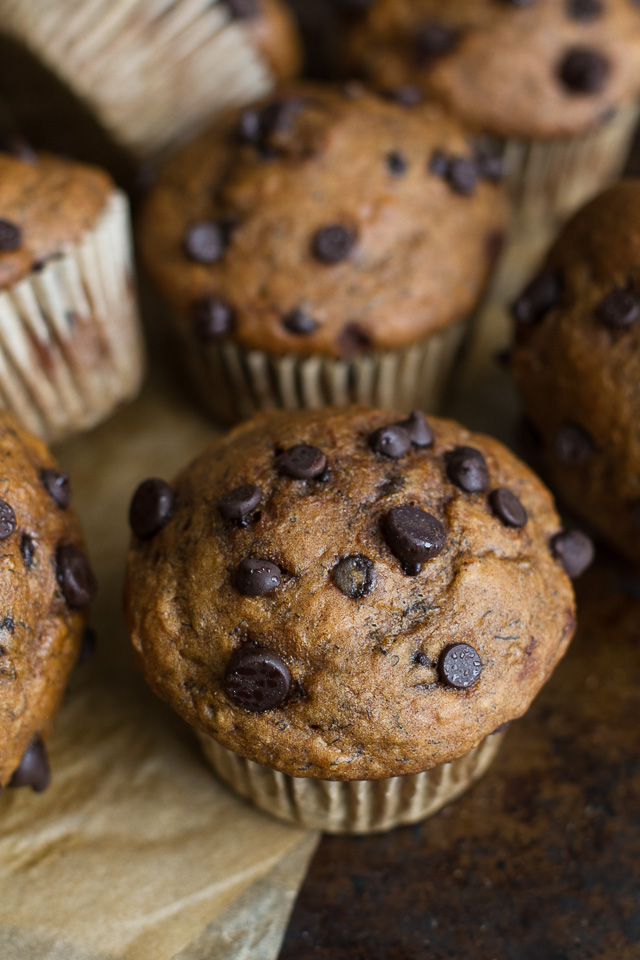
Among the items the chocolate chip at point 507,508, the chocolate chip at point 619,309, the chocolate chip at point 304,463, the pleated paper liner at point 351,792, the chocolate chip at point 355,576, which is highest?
the chocolate chip at point 304,463

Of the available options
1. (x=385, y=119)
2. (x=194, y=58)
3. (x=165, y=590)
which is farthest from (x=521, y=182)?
(x=165, y=590)

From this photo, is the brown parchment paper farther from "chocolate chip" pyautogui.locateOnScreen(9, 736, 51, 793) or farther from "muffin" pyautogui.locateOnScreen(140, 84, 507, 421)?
"muffin" pyautogui.locateOnScreen(140, 84, 507, 421)

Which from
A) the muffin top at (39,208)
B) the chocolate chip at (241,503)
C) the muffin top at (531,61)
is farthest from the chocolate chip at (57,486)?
the muffin top at (531,61)

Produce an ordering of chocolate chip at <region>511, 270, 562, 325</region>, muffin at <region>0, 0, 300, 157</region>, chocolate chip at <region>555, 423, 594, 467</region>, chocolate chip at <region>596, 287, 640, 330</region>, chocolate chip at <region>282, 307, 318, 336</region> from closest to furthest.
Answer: chocolate chip at <region>596, 287, 640, 330</region> → chocolate chip at <region>555, 423, 594, 467</region> → chocolate chip at <region>511, 270, 562, 325</region> → chocolate chip at <region>282, 307, 318, 336</region> → muffin at <region>0, 0, 300, 157</region>

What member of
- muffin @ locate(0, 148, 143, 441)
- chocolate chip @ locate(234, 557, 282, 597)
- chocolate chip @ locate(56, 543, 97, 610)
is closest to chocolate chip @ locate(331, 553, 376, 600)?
chocolate chip @ locate(234, 557, 282, 597)

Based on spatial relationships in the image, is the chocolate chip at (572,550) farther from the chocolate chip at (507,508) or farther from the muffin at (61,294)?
the muffin at (61,294)

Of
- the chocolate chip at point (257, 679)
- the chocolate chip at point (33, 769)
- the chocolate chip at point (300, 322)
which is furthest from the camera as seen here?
the chocolate chip at point (300, 322)

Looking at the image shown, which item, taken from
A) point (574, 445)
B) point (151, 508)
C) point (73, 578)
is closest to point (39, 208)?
point (151, 508)
